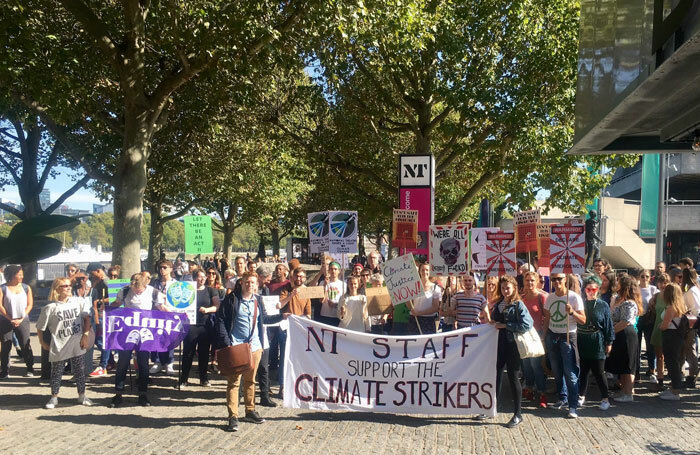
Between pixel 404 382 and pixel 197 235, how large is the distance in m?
10.2

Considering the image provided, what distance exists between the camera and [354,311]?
9758mm

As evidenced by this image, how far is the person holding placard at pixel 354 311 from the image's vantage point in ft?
32.0

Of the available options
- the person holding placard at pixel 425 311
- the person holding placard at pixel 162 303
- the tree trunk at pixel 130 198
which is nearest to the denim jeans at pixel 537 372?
the person holding placard at pixel 425 311

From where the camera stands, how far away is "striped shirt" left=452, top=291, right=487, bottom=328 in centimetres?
910

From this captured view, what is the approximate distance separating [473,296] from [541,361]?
1.26 m

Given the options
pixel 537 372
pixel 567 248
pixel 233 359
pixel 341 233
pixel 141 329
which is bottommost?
pixel 537 372

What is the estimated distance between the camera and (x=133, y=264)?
45.4ft

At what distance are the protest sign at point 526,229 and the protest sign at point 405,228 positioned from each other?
1.94m

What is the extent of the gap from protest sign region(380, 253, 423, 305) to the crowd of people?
254 millimetres

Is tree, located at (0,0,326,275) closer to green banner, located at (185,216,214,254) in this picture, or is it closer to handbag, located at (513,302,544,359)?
green banner, located at (185,216,214,254)

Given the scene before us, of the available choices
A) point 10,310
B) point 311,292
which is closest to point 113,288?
point 10,310

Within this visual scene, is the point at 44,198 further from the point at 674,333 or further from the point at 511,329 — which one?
the point at 674,333

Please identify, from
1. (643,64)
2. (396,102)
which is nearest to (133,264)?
(396,102)

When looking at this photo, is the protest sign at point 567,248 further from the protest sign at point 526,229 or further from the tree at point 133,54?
the tree at point 133,54
